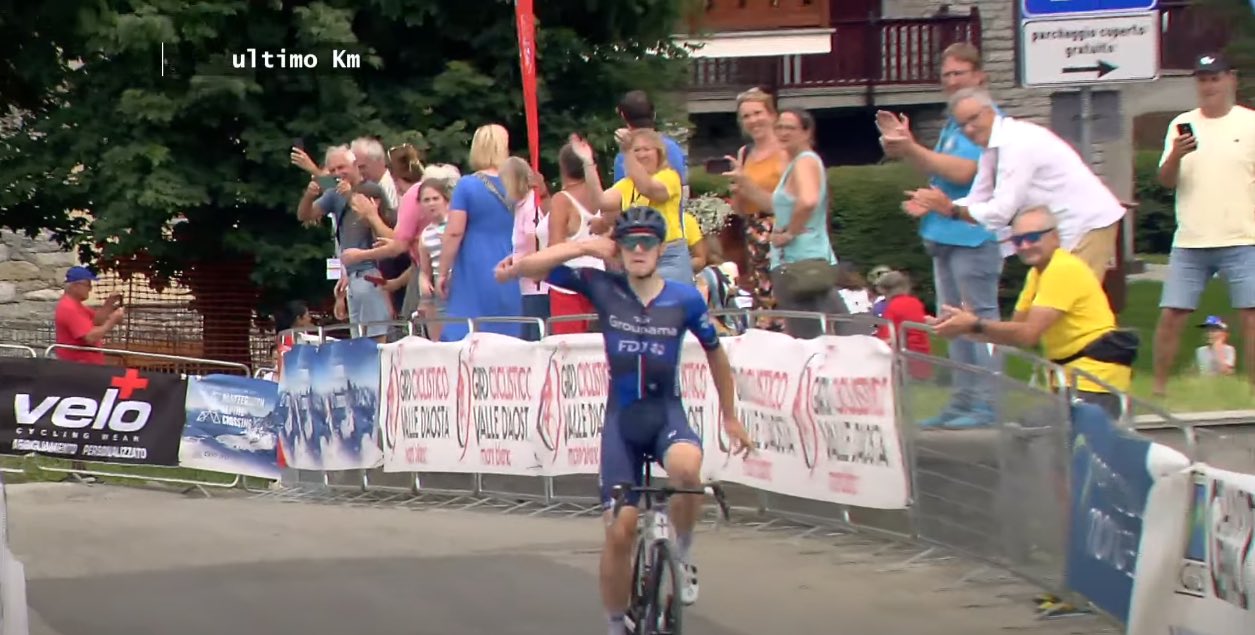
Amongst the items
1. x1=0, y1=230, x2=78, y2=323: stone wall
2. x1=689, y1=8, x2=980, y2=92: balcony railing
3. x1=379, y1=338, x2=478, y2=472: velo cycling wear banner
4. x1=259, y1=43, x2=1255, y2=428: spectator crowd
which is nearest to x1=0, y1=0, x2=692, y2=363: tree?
x1=259, y1=43, x2=1255, y2=428: spectator crowd

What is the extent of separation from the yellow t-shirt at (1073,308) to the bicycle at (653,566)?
67.6 inches

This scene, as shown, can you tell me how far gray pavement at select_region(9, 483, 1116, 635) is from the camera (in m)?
9.65

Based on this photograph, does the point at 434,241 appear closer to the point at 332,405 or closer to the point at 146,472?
the point at 332,405

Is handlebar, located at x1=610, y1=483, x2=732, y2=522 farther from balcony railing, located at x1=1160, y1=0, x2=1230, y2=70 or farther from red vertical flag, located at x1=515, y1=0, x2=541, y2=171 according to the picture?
balcony railing, located at x1=1160, y1=0, x2=1230, y2=70

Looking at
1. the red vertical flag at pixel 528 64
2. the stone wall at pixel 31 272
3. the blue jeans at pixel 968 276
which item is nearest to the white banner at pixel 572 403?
the blue jeans at pixel 968 276

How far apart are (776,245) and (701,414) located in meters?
1.09

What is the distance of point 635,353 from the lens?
354 inches

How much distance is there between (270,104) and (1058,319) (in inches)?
557

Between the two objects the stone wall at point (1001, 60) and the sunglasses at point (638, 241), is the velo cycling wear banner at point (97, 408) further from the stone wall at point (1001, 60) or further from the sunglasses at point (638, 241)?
the stone wall at point (1001, 60)

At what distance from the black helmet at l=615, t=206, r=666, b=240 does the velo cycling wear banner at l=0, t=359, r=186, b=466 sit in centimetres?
956

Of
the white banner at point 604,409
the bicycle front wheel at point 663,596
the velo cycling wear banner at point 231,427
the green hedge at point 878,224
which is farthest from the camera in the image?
the green hedge at point 878,224

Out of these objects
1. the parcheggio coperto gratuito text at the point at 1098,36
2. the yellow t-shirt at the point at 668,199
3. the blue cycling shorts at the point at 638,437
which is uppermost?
the parcheggio coperto gratuito text at the point at 1098,36

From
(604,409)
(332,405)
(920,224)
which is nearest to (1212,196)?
(920,224)

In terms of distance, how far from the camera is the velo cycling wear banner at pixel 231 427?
17.2m
